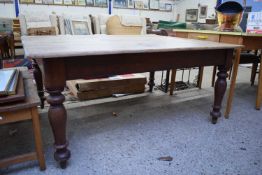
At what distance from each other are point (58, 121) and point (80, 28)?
2982mm

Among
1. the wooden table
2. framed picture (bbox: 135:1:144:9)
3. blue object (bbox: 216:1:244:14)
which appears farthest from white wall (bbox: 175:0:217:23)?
the wooden table

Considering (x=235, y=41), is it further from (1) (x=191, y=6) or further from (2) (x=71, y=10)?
(1) (x=191, y=6)

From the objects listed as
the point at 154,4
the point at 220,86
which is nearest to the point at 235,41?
the point at 220,86

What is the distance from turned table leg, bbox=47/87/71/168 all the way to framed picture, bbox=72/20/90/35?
9.39ft

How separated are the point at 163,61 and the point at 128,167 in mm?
607

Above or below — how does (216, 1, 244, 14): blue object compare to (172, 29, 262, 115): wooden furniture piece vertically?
above

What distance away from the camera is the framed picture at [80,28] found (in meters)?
3.68

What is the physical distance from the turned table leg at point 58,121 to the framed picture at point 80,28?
9.39ft

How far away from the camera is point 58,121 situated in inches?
40.9

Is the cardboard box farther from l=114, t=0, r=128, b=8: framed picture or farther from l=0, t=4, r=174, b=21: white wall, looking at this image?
l=114, t=0, r=128, b=8: framed picture

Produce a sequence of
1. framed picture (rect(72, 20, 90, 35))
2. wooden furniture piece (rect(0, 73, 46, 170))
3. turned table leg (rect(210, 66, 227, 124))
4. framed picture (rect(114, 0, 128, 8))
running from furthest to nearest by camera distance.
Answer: framed picture (rect(114, 0, 128, 8))
framed picture (rect(72, 20, 90, 35))
turned table leg (rect(210, 66, 227, 124))
wooden furniture piece (rect(0, 73, 46, 170))

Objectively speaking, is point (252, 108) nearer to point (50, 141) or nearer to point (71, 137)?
point (71, 137)

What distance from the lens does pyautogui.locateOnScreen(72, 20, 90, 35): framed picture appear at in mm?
3680

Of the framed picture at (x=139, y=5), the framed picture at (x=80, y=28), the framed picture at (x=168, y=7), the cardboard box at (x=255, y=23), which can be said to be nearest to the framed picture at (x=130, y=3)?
the framed picture at (x=139, y=5)
